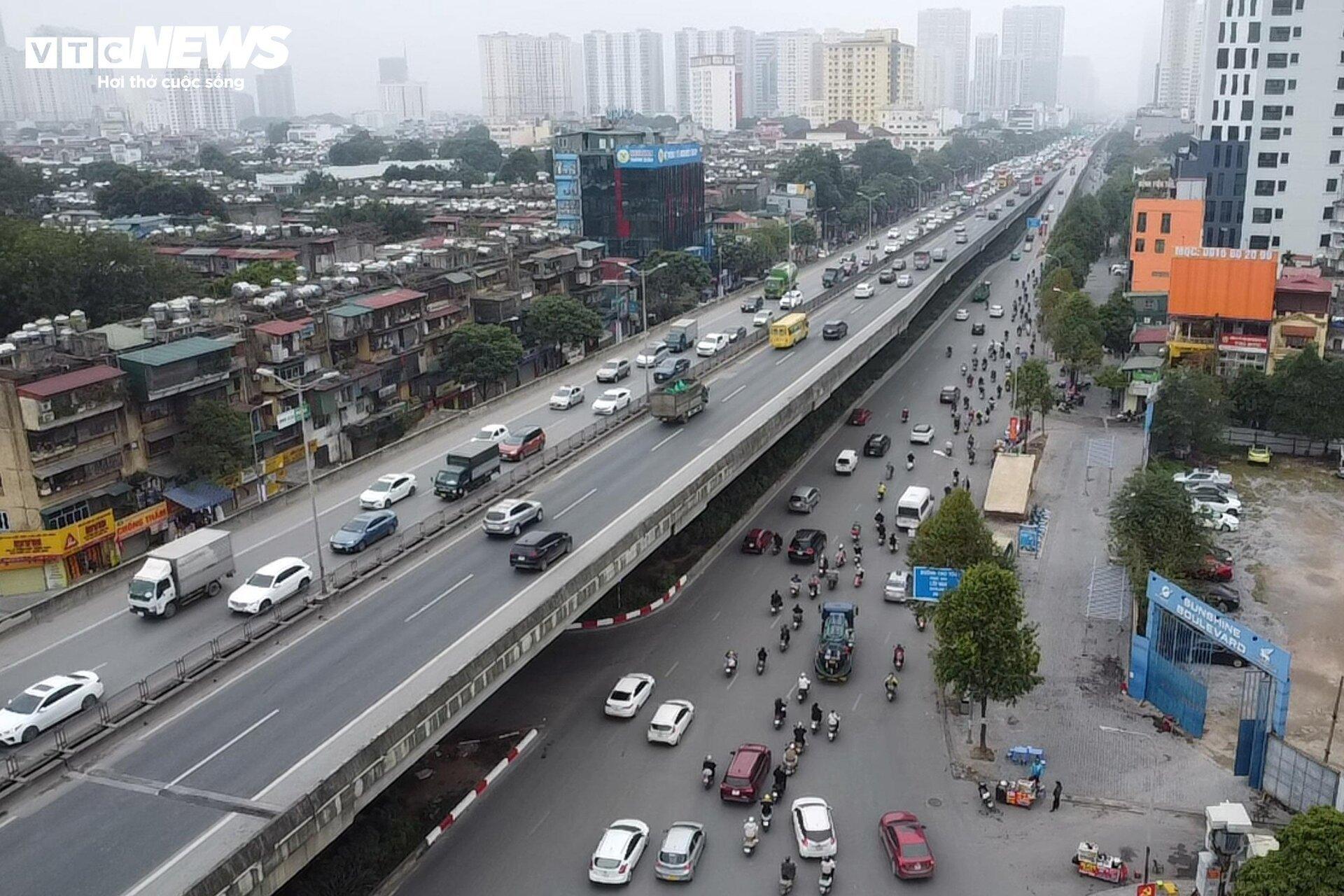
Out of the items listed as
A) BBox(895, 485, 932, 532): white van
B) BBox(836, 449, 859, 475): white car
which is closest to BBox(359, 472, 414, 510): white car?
BBox(895, 485, 932, 532): white van

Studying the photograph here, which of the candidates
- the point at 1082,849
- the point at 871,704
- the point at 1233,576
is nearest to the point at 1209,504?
the point at 1233,576

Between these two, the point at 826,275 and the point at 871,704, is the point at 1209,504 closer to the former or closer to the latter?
the point at 871,704

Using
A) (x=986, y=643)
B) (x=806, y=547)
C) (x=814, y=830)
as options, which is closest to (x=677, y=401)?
(x=806, y=547)

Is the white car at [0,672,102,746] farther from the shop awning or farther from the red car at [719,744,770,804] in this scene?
the shop awning

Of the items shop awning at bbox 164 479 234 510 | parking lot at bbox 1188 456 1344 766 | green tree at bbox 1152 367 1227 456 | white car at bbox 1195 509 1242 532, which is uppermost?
green tree at bbox 1152 367 1227 456

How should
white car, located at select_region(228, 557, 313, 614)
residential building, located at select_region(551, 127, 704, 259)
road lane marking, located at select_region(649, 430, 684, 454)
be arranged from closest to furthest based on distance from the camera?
1. white car, located at select_region(228, 557, 313, 614)
2. road lane marking, located at select_region(649, 430, 684, 454)
3. residential building, located at select_region(551, 127, 704, 259)

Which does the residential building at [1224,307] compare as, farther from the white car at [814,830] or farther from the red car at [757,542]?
the white car at [814,830]

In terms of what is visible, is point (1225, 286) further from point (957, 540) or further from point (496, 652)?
point (496, 652)
